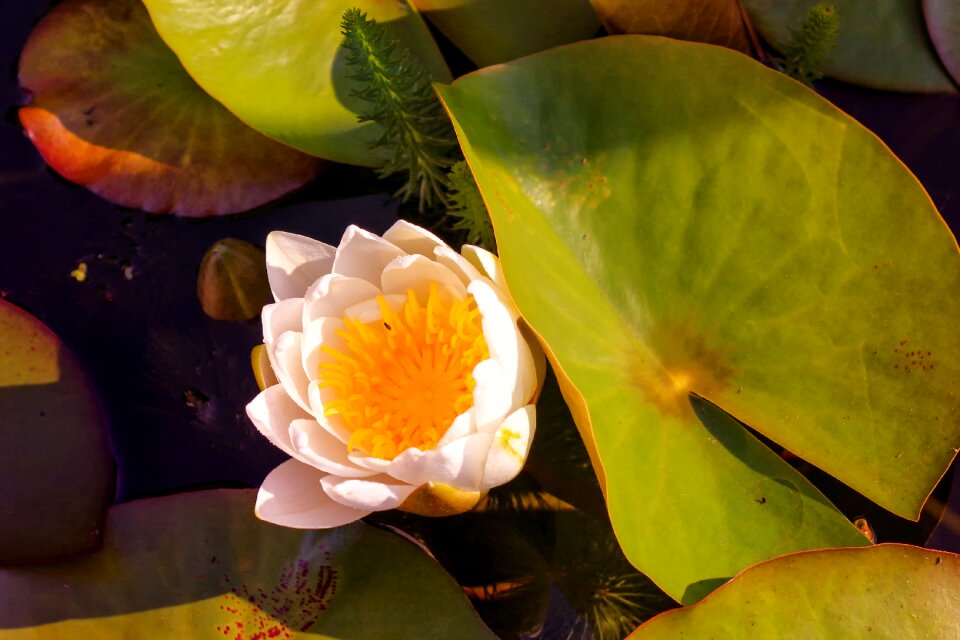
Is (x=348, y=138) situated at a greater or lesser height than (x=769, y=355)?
greater

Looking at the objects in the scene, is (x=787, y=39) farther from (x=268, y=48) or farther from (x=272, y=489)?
(x=272, y=489)

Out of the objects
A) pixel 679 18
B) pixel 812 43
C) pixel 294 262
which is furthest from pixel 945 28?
pixel 294 262

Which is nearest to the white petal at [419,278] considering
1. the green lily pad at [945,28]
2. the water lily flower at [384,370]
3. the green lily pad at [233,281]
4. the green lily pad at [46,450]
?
the water lily flower at [384,370]

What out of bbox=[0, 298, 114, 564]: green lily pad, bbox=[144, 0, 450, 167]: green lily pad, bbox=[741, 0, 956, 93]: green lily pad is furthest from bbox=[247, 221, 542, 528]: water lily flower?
bbox=[741, 0, 956, 93]: green lily pad

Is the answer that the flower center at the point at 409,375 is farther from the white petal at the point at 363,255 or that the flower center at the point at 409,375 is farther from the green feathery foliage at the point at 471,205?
the green feathery foliage at the point at 471,205

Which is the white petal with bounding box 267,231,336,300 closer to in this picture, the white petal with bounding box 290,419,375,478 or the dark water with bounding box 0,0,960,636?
the white petal with bounding box 290,419,375,478

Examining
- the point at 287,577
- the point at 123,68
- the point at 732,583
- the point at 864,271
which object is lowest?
the point at 287,577

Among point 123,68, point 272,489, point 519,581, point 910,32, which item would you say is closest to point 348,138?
point 123,68

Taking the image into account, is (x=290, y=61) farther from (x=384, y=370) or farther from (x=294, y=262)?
Result: (x=384, y=370)
